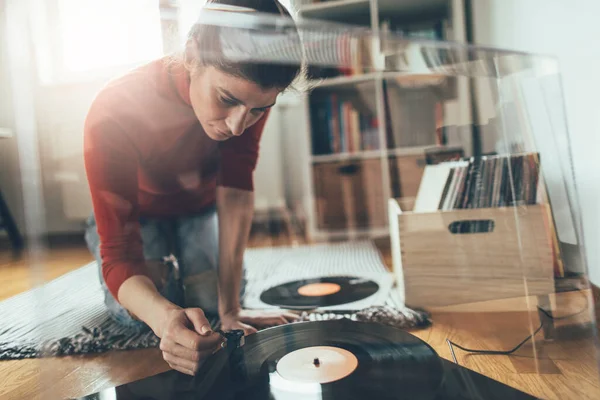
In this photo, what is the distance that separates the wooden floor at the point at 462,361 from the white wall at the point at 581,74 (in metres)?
0.12

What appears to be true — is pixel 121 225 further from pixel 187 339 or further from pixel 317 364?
pixel 317 364

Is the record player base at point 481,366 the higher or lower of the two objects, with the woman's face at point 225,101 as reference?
lower

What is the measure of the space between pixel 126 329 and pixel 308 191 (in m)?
0.93

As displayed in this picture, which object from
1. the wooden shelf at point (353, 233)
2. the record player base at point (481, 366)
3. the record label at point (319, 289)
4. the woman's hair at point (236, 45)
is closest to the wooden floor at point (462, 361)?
the record player base at point (481, 366)

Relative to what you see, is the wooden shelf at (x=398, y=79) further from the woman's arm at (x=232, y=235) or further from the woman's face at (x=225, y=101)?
the woman's arm at (x=232, y=235)

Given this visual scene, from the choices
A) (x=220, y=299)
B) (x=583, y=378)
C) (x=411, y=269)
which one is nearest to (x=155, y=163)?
(x=220, y=299)

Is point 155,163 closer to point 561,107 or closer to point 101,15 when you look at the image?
point 101,15

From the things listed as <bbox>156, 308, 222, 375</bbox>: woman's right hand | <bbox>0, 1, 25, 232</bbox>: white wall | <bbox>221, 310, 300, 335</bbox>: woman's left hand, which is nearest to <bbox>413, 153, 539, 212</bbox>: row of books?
<bbox>221, 310, 300, 335</bbox>: woman's left hand

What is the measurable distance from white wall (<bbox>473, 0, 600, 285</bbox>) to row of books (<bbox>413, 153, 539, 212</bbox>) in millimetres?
148

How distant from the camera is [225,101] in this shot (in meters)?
0.56

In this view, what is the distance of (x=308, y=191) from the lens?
1.52m

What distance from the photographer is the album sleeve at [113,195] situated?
22.7 inches

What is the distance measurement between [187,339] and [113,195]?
25 centimetres

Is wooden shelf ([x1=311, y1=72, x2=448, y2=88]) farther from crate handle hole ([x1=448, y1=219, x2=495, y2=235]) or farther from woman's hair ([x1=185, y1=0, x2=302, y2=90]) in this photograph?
crate handle hole ([x1=448, y1=219, x2=495, y2=235])
